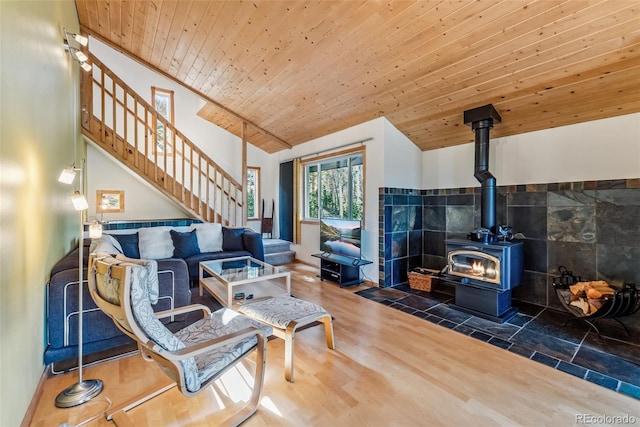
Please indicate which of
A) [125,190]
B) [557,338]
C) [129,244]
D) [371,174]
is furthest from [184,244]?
[557,338]

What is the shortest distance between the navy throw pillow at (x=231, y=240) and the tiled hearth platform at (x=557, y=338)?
2.28 m

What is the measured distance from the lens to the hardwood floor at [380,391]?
173 cm

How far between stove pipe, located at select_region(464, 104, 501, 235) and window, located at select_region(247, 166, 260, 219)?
16.1 ft

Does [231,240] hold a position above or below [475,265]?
above

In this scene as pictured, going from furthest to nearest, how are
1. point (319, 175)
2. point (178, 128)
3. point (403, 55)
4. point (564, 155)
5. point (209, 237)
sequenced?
point (178, 128) < point (319, 175) < point (209, 237) < point (564, 155) < point (403, 55)

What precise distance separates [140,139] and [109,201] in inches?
53.6

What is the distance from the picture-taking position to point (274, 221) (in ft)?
23.0

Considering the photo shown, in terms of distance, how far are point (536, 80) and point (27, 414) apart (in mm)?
4569

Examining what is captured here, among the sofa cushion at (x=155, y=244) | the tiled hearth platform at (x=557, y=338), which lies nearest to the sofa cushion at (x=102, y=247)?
the sofa cushion at (x=155, y=244)

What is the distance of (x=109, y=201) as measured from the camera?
225 inches

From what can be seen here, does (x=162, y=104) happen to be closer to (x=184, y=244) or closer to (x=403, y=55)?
(x=184, y=244)

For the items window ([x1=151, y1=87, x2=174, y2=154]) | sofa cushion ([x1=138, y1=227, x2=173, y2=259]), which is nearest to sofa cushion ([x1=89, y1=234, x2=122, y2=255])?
sofa cushion ([x1=138, y1=227, x2=173, y2=259])

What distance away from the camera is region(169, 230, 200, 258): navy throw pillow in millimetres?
4223

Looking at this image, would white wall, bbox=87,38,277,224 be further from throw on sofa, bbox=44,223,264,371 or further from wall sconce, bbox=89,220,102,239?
wall sconce, bbox=89,220,102,239
